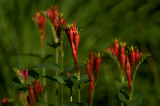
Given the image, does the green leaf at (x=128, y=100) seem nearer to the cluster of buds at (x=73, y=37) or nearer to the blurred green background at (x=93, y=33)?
the cluster of buds at (x=73, y=37)

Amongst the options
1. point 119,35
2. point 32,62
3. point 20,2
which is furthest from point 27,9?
point 119,35

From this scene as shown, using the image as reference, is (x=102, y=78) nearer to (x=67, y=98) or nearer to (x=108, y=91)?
(x=108, y=91)

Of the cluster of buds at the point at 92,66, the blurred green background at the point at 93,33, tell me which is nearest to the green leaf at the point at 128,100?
the cluster of buds at the point at 92,66

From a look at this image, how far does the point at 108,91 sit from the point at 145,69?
325mm

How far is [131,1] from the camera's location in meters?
2.09

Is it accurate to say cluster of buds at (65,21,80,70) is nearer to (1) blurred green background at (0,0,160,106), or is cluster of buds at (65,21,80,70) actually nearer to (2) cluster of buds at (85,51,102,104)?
(2) cluster of buds at (85,51,102,104)

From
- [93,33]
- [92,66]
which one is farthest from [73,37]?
[93,33]

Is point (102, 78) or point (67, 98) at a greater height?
point (102, 78)

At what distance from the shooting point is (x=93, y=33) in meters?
1.94

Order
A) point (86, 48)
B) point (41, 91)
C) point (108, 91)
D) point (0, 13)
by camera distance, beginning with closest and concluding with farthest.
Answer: point (41, 91) → point (108, 91) → point (86, 48) → point (0, 13)

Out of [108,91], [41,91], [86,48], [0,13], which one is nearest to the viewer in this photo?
[41,91]

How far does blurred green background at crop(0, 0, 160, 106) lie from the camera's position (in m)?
Answer: 1.83

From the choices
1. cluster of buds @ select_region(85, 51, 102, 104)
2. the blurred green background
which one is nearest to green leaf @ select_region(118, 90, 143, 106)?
cluster of buds @ select_region(85, 51, 102, 104)

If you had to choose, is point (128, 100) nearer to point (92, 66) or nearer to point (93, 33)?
point (92, 66)
